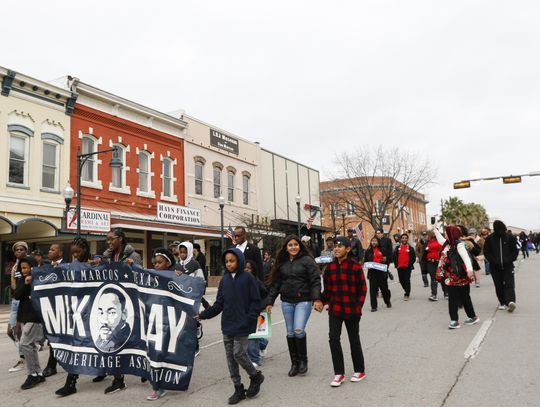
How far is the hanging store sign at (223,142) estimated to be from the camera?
28484mm

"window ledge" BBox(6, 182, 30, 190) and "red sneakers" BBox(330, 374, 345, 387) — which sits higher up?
"window ledge" BBox(6, 182, 30, 190)

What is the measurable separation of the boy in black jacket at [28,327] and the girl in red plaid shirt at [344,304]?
3748mm

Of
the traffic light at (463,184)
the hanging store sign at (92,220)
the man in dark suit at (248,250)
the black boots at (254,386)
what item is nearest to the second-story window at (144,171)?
the hanging store sign at (92,220)

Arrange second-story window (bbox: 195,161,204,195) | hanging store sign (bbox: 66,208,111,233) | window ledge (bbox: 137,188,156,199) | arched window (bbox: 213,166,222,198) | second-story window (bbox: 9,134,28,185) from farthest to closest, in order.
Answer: arched window (bbox: 213,166,222,198)
second-story window (bbox: 195,161,204,195)
window ledge (bbox: 137,188,156,199)
second-story window (bbox: 9,134,28,185)
hanging store sign (bbox: 66,208,111,233)

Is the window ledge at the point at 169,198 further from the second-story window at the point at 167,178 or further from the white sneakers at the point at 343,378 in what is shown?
the white sneakers at the point at 343,378

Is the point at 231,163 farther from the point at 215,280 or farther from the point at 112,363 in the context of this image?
the point at 112,363

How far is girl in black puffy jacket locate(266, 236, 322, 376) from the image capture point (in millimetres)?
6129

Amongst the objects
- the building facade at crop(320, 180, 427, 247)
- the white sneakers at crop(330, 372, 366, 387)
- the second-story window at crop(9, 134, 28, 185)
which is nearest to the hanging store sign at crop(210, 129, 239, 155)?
the building facade at crop(320, 180, 427, 247)

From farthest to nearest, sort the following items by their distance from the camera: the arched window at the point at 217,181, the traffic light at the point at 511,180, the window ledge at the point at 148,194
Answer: the arched window at the point at 217,181 → the traffic light at the point at 511,180 → the window ledge at the point at 148,194

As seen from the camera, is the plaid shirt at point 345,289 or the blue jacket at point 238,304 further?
the plaid shirt at point 345,289

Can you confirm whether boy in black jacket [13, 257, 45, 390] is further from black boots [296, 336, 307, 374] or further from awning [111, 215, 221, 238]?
awning [111, 215, 221, 238]

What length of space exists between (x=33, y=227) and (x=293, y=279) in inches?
614

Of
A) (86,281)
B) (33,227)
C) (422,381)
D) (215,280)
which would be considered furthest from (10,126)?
(422,381)

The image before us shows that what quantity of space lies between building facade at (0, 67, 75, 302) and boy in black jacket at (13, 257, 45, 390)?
11.7m
